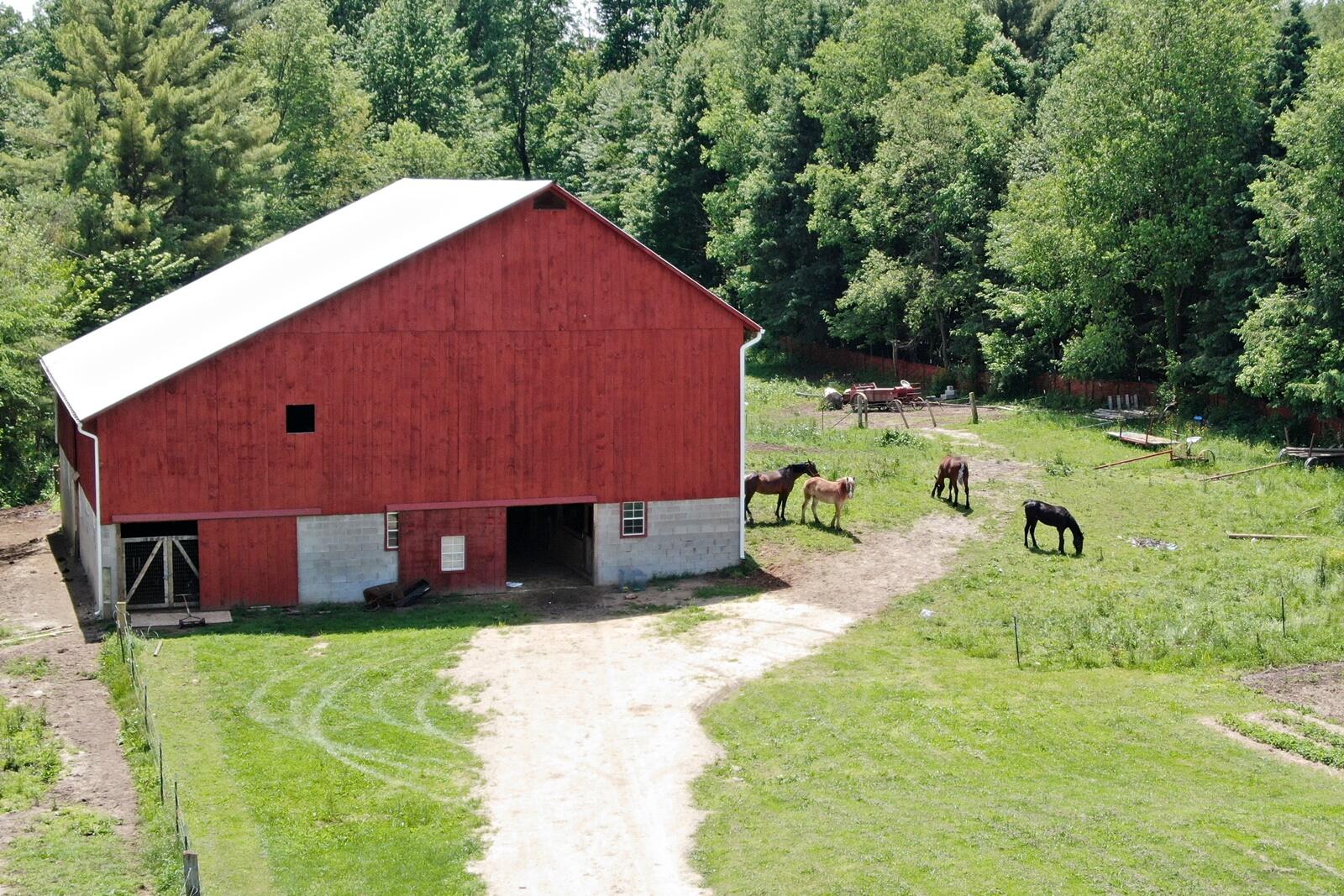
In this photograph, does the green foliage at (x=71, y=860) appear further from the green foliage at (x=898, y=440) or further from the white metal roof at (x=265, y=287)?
the green foliage at (x=898, y=440)

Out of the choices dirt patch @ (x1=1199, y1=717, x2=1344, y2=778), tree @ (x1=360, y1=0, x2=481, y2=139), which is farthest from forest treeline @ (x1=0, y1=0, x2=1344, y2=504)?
dirt patch @ (x1=1199, y1=717, x2=1344, y2=778)

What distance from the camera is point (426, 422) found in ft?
106

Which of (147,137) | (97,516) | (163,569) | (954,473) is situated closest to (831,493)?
(954,473)

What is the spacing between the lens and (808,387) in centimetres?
6969

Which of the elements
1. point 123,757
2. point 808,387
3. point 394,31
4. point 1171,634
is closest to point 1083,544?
point 1171,634

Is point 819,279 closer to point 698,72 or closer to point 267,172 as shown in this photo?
point 698,72

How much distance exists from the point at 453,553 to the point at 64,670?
354 inches

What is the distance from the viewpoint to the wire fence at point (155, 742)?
16156mm

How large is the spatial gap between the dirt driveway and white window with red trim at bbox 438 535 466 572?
3.43 meters

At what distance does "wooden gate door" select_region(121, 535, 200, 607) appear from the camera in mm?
30828

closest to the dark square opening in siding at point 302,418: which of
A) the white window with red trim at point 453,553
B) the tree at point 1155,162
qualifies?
the white window with red trim at point 453,553

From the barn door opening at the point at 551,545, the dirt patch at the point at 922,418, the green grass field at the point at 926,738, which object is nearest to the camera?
the green grass field at the point at 926,738

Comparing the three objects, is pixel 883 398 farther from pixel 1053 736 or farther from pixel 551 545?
pixel 1053 736

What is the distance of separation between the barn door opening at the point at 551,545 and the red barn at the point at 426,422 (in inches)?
4.7
